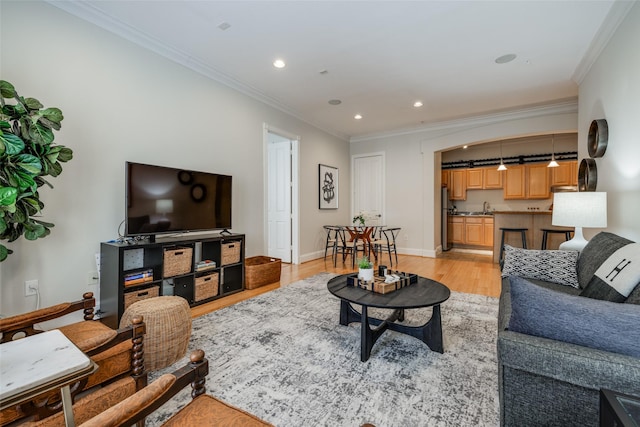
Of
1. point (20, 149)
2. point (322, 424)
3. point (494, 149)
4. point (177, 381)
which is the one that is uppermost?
point (494, 149)

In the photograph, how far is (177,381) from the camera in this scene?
3.01ft

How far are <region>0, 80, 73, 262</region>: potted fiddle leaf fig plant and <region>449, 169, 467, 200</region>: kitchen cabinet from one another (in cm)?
811

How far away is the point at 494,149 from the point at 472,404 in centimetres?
751

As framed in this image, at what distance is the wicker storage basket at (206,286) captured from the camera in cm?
320

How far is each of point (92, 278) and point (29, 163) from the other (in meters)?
1.30

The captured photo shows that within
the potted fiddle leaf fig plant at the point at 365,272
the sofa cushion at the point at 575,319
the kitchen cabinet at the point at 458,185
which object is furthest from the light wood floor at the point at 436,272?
the sofa cushion at the point at 575,319

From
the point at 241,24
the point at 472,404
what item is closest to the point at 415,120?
the point at 241,24

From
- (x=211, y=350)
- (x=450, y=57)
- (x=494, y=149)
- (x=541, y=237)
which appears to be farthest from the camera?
Answer: (x=494, y=149)

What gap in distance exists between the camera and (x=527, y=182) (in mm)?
7027

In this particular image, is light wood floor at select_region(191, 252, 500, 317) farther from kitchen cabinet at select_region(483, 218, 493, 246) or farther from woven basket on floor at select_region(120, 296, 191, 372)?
kitchen cabinet at select_region(483, 218, 493, 246)

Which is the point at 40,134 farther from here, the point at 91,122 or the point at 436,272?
the point at 436,272

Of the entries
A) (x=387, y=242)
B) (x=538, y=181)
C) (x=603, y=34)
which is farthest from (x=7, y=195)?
(x=538, y=181)

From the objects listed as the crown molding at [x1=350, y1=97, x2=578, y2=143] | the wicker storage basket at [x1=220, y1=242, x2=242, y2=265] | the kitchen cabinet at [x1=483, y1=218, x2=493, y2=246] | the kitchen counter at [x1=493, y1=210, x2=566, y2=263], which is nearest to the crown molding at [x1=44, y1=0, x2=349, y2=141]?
the wicker storage basket at [x1=220, y1=242, x2=242, y2=265]

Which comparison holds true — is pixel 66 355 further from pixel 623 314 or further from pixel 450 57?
pixel 450 57
